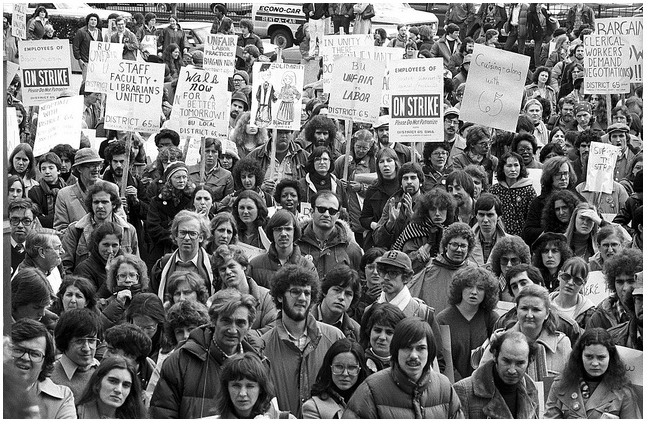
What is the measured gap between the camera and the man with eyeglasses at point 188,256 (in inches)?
337

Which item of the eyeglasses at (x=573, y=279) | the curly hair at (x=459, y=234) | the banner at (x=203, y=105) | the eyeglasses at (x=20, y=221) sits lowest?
the eyeglasses at (x=20, y=221)

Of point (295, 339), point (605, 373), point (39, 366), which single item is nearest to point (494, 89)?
point (295, 339)

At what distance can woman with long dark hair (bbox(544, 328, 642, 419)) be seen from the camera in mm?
6543

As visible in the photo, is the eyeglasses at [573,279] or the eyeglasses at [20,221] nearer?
the eyeglasses at [573,279]

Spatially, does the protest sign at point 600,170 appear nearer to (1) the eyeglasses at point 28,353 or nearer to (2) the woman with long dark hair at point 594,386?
(2) the woman with long dark hair at point 594,386

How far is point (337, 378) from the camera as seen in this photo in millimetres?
6539

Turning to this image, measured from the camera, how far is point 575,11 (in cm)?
2356

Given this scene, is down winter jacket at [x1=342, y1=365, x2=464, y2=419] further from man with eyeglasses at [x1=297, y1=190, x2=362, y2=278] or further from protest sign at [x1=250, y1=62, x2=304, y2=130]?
protest sign at [x1=250, y1=62, x2=304, y2=130]

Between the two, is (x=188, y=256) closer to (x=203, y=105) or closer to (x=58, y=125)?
(x=203, y=105)

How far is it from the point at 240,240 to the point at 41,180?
2448 mm

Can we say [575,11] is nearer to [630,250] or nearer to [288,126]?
[288,126]

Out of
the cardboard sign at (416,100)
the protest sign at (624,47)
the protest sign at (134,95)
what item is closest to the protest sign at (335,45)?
the cardboard sign at (416,100)

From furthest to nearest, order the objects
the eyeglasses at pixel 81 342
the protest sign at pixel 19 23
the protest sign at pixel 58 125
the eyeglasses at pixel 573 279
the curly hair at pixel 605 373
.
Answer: the protest sign at pixel 19 23
the protest sign at pixel 58 125
the eyeglasses at pixel 573 279
the eyeglasses at pixel 81 342
the curly hair at pixel 605 373

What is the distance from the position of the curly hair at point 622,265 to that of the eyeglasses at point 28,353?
11.5ft
